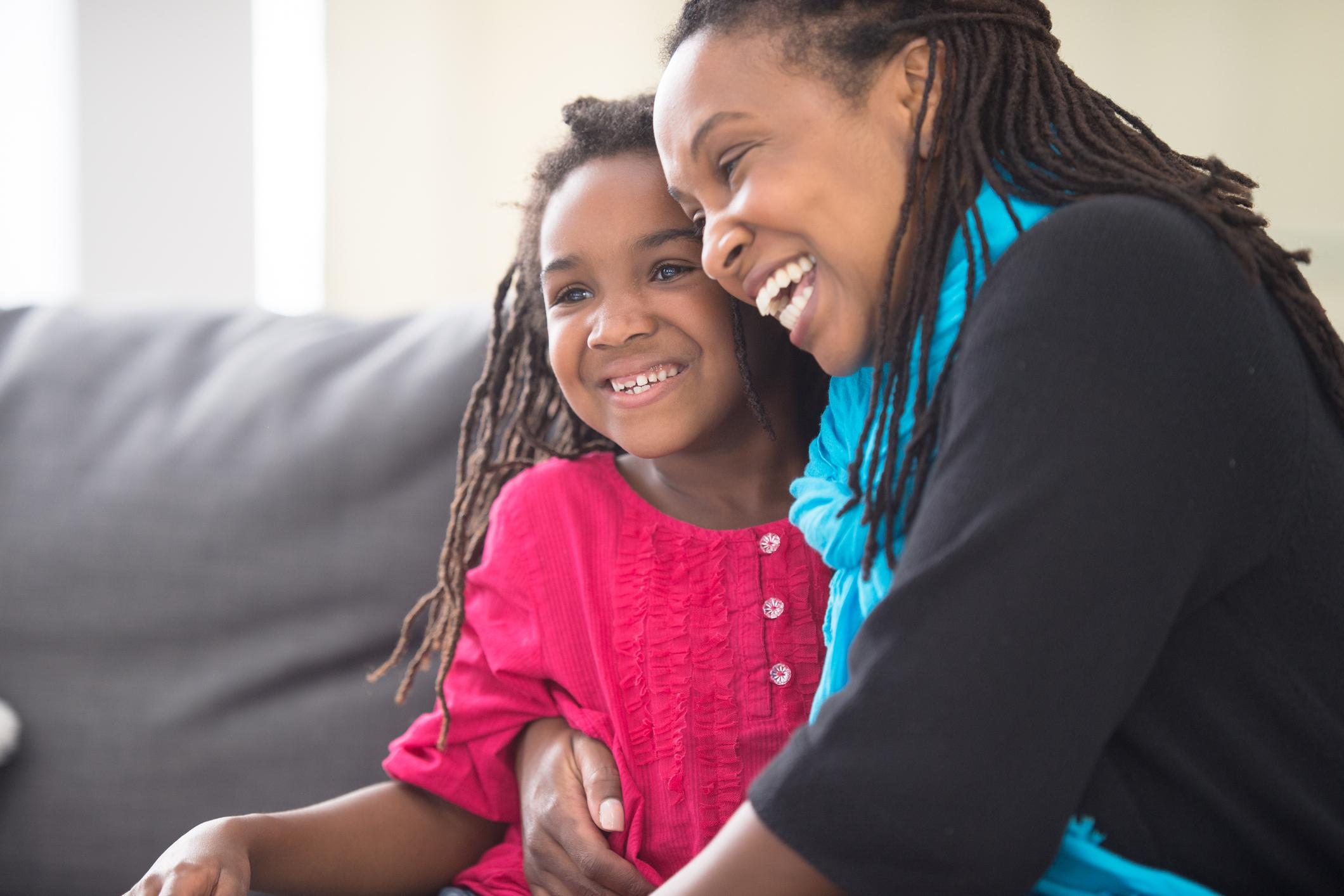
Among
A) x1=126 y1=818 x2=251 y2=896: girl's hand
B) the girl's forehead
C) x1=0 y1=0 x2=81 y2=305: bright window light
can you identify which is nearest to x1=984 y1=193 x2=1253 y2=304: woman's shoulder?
the girl's forehead

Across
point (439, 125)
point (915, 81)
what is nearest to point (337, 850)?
point (915, 81)

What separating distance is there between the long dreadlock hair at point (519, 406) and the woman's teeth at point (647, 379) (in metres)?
0.07

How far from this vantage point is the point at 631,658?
111 cm

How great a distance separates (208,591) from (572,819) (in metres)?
0.55

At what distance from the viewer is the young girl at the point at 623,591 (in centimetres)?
106

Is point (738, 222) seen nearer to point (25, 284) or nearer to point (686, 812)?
point (686, 812)

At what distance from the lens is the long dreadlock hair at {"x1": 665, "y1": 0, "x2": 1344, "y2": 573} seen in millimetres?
752

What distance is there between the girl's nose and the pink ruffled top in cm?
19

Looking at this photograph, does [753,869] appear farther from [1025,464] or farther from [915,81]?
[915,81]

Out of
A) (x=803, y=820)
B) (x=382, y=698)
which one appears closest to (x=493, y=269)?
(x=382, y=698)

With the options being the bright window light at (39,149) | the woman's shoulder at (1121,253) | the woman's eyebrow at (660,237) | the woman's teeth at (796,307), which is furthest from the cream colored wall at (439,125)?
the woman's shoulder at (1121,253)

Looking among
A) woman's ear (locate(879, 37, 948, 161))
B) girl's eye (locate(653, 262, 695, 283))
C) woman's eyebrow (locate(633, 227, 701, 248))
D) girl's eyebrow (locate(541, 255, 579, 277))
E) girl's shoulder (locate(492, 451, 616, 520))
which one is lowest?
girl's shoulder (locate(492, 451, 616, 520))

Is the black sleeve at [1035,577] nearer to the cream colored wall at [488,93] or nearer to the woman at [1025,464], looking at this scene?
the woman at [1025,464]

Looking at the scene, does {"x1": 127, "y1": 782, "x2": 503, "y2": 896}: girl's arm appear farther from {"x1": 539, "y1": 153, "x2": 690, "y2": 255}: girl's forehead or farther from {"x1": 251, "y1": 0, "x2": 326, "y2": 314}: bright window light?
{"x1": 251, "y1": 0, "x2": 326, "y2": 314}: bright window light
